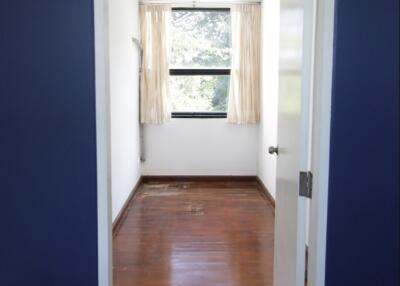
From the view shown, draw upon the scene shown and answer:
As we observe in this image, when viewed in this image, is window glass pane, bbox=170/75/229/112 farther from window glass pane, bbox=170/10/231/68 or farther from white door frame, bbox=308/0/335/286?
white door frame, bbox=308/0/335/286

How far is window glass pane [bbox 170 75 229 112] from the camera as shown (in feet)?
18.7

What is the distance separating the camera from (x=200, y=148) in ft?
19.0

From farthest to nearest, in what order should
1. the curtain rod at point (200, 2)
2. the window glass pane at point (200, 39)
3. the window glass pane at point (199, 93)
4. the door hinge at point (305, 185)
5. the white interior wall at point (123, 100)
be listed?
the window glass pane at point (199, 93), the window glass pane at point (200, 39), the curtain rod at point (200, 2), the white interior wall at point (123, 100), the door hinge at point (305, 185)

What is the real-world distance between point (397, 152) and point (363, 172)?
13cm

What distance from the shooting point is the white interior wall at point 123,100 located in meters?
3.72

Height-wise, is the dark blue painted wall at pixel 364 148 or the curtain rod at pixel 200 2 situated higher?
the curtain rod at pixel 200 2

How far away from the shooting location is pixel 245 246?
134 inches

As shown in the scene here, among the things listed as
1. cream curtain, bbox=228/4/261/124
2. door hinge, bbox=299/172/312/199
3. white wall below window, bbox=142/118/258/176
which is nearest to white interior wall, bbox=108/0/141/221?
white wall below window, bbox=142/118/258/176

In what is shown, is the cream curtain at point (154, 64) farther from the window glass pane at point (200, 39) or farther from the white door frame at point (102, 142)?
the white door frame at point (102, 142)

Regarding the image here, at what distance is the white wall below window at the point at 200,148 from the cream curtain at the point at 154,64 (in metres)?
0.25

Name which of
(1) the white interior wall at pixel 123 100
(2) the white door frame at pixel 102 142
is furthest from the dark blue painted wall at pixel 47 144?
(1) the white interior wall at pixel 123 100

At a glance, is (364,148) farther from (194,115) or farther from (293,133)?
(194,115)

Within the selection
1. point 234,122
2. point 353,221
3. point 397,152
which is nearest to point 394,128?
point 397,152

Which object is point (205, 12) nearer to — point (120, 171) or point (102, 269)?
point (120, 171)
